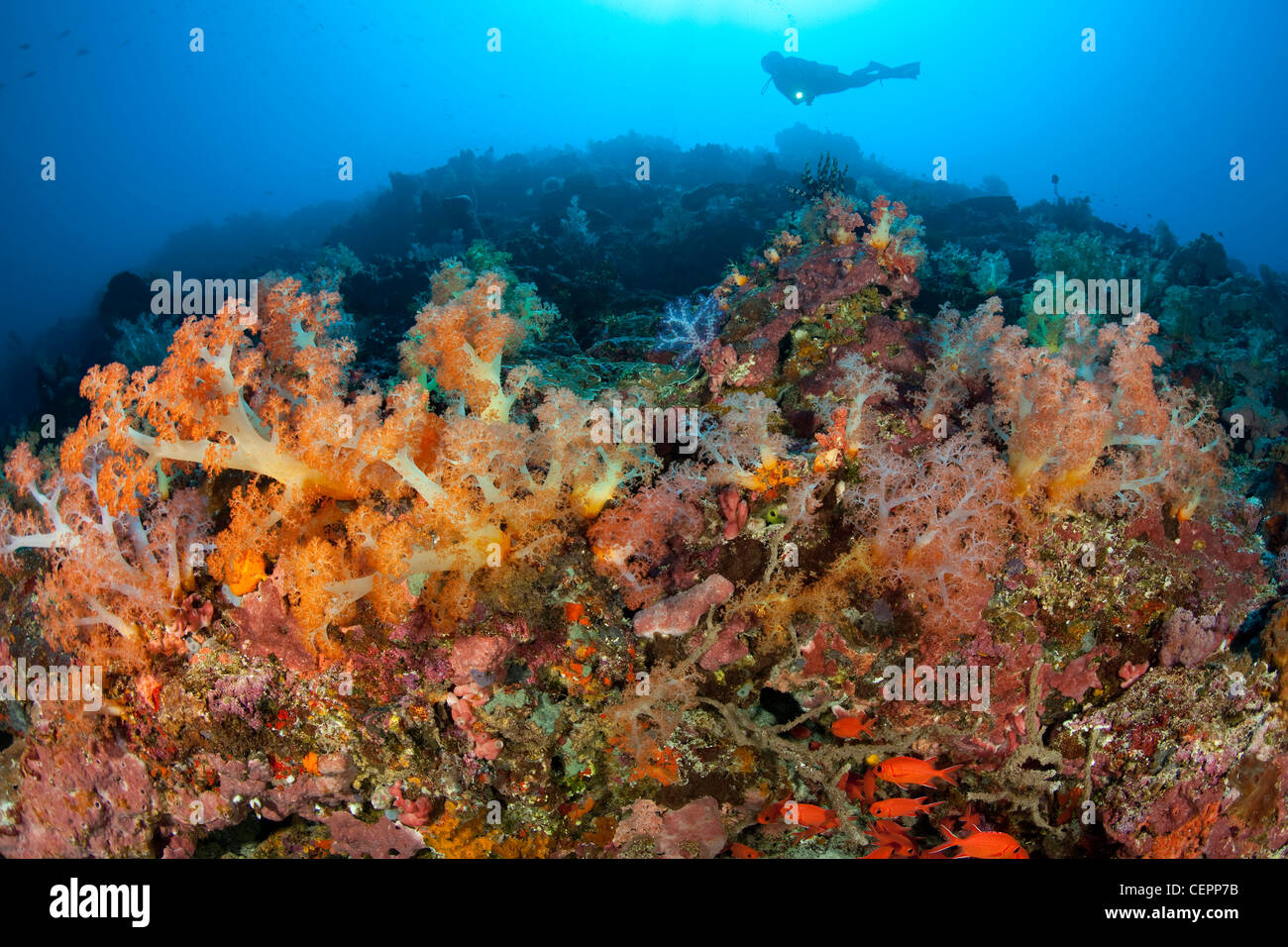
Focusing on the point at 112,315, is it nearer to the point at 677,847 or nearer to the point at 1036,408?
the point at 677,847

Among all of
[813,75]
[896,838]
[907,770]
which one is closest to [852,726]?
[907,770]

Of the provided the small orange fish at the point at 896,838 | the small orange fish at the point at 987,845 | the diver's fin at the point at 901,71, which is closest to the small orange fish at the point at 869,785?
the small orange fish at the point at 896,838

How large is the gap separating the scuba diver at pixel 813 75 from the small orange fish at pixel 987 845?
3219 cm

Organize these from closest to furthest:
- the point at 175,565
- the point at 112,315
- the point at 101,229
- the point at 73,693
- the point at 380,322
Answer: the point at 175,565 < the point at 73,693 < the point at 380,322 < the point at 112,315 < the point at 101,229

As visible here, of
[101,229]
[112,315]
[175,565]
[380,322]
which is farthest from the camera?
[101,229]

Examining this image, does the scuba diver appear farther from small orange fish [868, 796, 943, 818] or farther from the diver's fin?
small orange fish [868, 796, 943, 818]

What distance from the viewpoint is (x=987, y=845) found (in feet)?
14.2

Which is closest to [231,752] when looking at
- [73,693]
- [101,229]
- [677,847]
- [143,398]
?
[73,693]

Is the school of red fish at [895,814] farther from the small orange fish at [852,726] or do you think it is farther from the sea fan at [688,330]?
the sea fan at [688,330]

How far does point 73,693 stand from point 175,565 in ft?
5.76

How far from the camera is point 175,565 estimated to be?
4688 millimetres

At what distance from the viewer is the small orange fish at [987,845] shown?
14.1ft

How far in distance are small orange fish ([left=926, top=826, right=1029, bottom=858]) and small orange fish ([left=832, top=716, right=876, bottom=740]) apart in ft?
3.17
